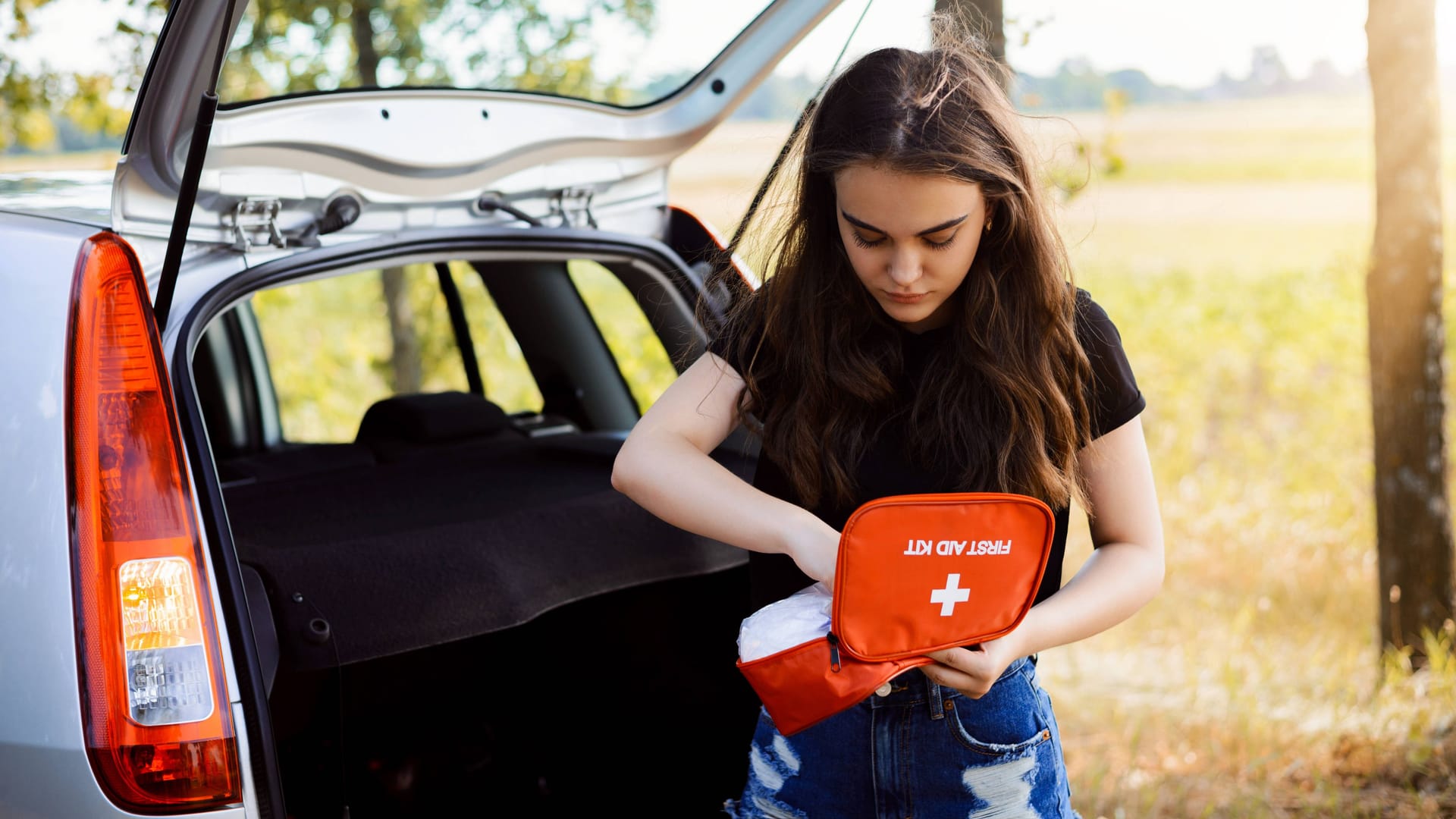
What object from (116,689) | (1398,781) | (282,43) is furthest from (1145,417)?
(116,689)

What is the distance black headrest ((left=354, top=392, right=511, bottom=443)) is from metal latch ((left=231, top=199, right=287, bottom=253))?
32.8 inches

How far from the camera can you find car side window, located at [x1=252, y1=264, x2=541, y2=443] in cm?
648

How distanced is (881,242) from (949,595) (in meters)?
0.39

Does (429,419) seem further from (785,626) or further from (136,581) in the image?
(785,626)

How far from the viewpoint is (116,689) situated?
1219 millimetres

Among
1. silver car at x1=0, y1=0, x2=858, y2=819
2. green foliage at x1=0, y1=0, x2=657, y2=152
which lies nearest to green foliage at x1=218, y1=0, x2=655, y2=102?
green foliage at x1=0, y1=0, x2=657, y2=152

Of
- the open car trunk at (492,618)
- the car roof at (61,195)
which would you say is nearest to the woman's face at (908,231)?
the open car trunk at (492,618)

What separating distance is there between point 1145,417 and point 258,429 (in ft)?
17.6

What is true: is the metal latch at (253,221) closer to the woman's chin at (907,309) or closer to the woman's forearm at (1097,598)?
the woman's chin at (907,309)

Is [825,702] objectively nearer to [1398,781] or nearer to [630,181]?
[630,181]

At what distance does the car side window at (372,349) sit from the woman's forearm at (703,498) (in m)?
3.95

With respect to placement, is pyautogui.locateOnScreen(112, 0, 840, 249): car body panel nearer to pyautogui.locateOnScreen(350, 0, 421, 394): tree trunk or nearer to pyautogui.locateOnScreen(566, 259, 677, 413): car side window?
pyautogui.locateOnScreen(566, 259, 677, 413): car side window

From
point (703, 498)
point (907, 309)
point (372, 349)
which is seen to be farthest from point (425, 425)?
point (372, 349)

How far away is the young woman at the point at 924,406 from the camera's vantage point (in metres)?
1.29
